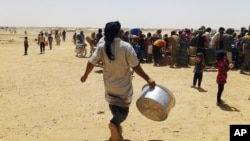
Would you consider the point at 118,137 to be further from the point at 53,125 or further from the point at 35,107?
the point at 35,107

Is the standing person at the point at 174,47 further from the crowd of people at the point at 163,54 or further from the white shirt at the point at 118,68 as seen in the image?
the white shirt at the point at 118,68

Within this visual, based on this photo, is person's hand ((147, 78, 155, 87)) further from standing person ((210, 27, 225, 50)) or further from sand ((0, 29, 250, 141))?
standing person ((210, 27, 225, 50))

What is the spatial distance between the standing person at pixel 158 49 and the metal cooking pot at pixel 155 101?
11.8 m

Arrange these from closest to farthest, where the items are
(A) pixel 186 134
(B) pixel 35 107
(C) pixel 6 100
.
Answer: (A) pixel 186 134 → (B) pixel 35 107 → (C) pixel 6 100

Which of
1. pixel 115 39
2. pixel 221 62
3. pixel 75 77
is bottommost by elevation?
pixel 75 77

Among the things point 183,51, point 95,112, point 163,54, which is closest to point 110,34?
point 95,112

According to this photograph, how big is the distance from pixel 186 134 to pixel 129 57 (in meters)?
2.32

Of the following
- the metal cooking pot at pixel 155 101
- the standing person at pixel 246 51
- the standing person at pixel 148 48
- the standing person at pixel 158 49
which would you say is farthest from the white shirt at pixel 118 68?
the standing person at pixel 148 48

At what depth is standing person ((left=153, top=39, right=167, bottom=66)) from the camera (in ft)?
58.9

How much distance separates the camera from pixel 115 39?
5684 mm

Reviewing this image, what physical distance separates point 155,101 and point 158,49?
41.6 ft

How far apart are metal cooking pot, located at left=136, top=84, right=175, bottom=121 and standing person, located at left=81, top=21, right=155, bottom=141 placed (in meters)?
0.15

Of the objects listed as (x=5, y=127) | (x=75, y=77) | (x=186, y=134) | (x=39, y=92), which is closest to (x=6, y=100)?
(x=39, y=92)

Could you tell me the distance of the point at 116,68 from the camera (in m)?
5.70
